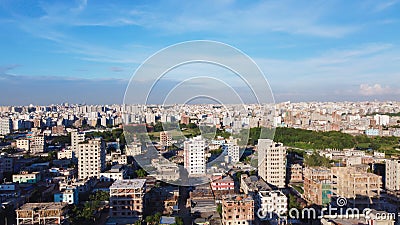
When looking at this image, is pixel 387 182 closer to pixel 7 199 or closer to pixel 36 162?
pixel 7 199

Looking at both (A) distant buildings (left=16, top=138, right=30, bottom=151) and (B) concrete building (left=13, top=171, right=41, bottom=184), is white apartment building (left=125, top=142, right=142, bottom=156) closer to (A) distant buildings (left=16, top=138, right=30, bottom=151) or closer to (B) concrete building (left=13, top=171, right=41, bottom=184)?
(B) concrete building (left=13, top=171, right=41, bottom=184)

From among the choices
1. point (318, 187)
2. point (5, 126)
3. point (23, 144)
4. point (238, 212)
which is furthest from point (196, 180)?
point (5, 126)

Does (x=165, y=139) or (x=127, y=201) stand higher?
(x=165, y=139)

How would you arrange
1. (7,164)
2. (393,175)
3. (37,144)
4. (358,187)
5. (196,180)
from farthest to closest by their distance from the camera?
(37,144) → (7,164) → (196,180) → (393,175) → (358,187)

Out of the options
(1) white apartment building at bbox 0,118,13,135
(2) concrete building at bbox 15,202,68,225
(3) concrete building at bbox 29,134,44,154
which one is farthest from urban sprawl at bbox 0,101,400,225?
(1) white apartment building at bbox 0,118,13,135

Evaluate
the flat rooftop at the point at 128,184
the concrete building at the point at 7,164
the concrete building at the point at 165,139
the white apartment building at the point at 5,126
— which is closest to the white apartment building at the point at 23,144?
the concrete building at the point at 7,164

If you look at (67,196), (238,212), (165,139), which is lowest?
(67,196)

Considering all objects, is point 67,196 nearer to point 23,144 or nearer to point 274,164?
point 274,164
